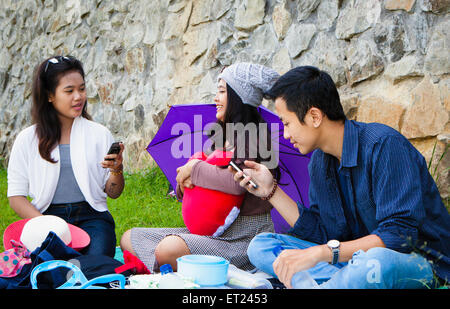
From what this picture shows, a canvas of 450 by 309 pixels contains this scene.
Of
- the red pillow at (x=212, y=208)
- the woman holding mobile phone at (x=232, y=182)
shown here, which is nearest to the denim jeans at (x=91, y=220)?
the woman holding mobile phone at (x=232, y=182)

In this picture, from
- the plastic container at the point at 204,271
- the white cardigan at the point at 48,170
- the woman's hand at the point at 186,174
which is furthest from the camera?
the white cardigan at the point at 48,170

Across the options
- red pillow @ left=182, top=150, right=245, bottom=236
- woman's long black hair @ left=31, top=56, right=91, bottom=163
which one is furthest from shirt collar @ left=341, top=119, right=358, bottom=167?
woman's long black hair @ left=31, top=56, right=91, bottom=163

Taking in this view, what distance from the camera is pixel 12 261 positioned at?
2.38m

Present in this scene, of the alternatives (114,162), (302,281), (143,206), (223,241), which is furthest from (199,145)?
(143,206)

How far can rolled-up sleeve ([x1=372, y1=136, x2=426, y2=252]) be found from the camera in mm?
1820

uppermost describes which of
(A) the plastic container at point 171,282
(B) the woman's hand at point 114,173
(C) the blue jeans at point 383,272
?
(B) the woman's hand at point 114,173

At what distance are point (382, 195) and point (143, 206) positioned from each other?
318cm

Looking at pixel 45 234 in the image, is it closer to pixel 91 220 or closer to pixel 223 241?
pixel 91 220

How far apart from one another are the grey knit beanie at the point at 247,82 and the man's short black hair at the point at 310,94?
0.43 meters

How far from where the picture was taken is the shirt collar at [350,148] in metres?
2.04

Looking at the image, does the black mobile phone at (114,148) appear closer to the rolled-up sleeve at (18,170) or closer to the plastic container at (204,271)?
the rolled-up sleeve at (18,170)

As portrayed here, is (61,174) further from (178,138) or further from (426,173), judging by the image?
(426,173)

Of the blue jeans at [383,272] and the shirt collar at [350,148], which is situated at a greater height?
the shirt collar at [350,148]

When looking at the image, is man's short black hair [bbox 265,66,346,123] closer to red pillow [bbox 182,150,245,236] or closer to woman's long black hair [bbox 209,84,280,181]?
woman's long black hair [bbox 209,84,280,181]
